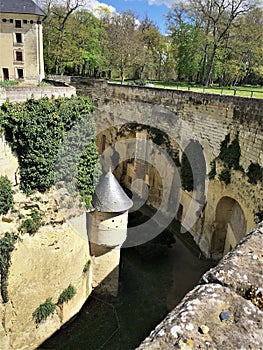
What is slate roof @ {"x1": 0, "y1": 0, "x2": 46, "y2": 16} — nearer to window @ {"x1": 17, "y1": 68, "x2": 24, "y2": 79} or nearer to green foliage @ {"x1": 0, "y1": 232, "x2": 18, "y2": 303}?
window @ {"x1": 17, "y1": 68, "x2": 24, "y2": 79}

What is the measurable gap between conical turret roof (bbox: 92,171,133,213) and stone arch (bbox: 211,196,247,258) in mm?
4717

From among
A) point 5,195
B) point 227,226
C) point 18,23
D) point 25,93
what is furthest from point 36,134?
point 18,23

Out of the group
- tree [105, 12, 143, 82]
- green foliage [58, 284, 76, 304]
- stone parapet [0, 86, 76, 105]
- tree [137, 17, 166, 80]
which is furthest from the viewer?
tree [137, 17, 166, 80]

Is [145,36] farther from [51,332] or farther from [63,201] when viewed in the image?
[51,332]

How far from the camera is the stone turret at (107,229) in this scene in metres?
14.4

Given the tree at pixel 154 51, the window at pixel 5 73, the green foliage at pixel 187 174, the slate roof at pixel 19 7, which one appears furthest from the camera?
the tree at pixel 154 51

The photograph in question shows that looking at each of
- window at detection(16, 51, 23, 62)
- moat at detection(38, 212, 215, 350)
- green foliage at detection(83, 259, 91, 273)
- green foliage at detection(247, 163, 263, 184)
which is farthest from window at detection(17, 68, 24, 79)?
green foliage at detection(247, 163, 263, 184)

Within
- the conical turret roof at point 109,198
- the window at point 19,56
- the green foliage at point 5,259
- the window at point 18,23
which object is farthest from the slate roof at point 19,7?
the green foliage at point 5,259

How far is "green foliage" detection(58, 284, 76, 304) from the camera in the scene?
13820 millimetres

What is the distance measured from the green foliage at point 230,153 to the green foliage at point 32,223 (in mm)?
8714

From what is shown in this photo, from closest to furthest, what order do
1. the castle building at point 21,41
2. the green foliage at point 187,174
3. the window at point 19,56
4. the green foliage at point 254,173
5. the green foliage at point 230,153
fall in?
the green foliage at point 254,173
the green foliage at point 230,153
the green foliage at point 187,174
the castle building at point 21,41
the window at point 19,56

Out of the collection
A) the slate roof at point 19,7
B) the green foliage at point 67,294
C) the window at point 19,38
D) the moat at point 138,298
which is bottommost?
the moat at point 138,298

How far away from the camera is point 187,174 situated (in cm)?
1769

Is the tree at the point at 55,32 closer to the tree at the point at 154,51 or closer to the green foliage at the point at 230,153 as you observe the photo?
the tree at the point at 154,51
